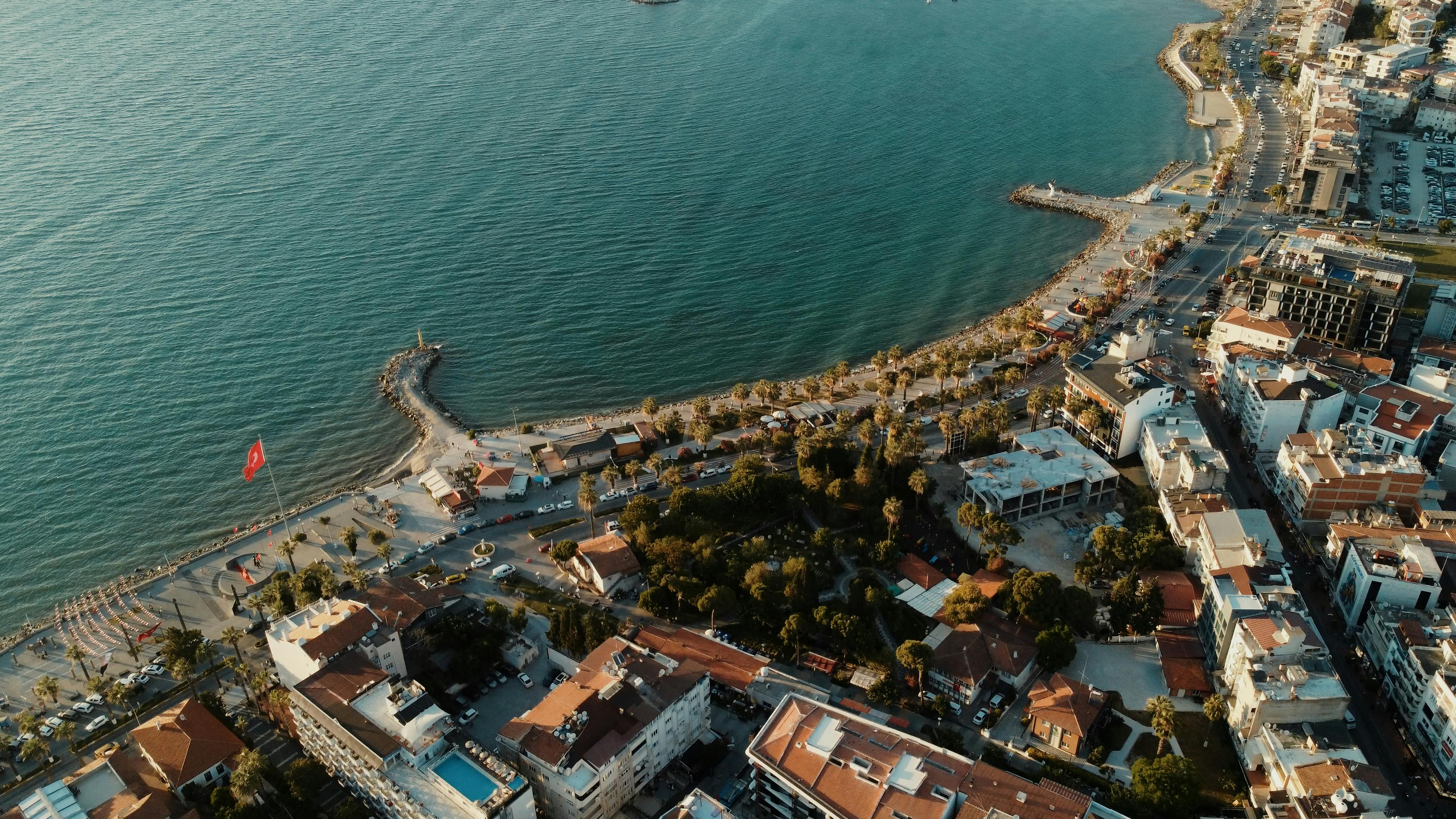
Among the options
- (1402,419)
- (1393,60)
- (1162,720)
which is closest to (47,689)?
(1162,720)

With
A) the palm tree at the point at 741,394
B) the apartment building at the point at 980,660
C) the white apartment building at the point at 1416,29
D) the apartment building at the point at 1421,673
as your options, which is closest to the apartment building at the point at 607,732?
the apartment building at the point at 980,660

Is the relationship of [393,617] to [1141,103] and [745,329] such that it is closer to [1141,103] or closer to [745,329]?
[745,329]

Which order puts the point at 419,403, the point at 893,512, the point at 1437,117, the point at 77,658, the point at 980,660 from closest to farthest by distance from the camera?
the point at 980,660
the point at 77,658
the point at 893,512
the point at 419,403
the point at 1437,117

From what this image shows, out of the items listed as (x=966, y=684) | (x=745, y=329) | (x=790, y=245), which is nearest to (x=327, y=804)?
(x=966, y=684)

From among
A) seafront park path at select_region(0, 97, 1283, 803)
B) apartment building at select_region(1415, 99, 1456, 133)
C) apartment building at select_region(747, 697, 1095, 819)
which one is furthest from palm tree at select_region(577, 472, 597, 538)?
apartment building at select_region(1415, 99, 1456, 133)

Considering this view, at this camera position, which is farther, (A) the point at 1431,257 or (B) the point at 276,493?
(A) the point at 1431,257

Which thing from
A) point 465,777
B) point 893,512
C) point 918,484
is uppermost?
point 918,484

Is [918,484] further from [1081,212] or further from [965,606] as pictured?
[1081,212]
